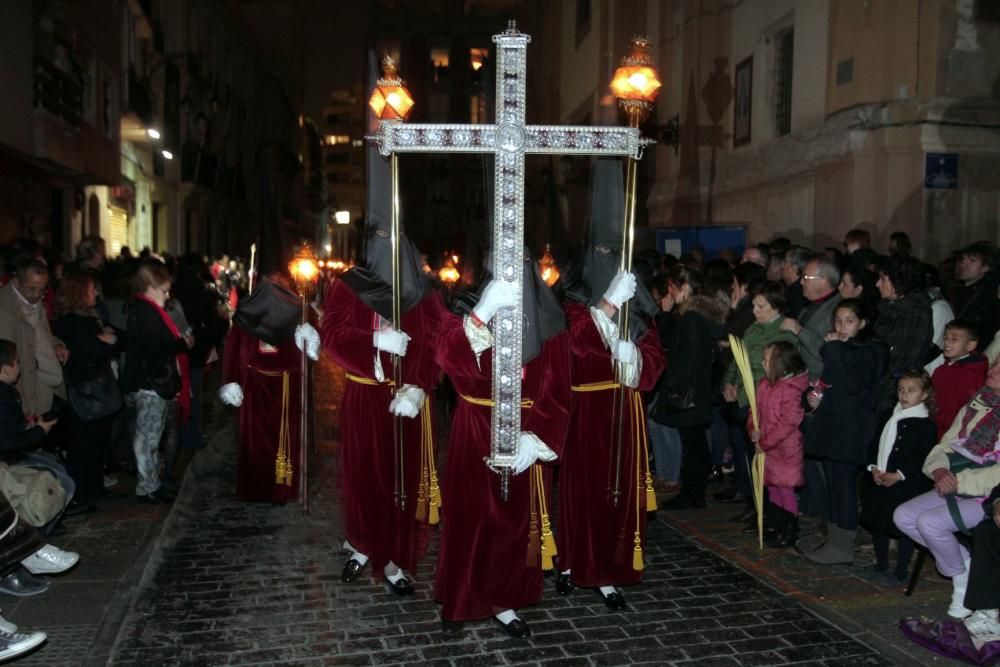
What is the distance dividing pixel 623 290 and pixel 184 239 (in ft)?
107

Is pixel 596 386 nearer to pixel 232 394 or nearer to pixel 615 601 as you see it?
pixel 615 601

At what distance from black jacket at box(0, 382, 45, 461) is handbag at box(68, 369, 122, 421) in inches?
58.3

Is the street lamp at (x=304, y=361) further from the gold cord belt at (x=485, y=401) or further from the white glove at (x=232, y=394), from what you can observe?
the gold cord belt at (x=485, y=401)

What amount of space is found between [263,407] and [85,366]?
57.3 inches

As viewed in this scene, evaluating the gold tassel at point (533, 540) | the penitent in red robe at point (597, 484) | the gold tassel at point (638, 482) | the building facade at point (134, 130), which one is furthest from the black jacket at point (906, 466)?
the building facade at point (134, 130)

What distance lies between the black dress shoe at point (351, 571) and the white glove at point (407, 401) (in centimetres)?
117

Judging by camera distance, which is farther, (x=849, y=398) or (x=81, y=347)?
(x=81, y=347)

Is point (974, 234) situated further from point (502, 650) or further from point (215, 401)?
point (215, 401)

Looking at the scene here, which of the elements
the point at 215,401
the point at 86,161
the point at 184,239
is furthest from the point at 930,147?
the point at 184,239

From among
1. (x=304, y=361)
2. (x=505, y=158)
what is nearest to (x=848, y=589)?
(x=505, y=158)

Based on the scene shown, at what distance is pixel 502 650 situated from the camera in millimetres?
4809

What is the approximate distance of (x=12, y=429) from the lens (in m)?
5.66

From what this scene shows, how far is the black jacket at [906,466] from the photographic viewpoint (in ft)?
18.5

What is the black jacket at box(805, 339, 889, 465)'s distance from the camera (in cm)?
601
